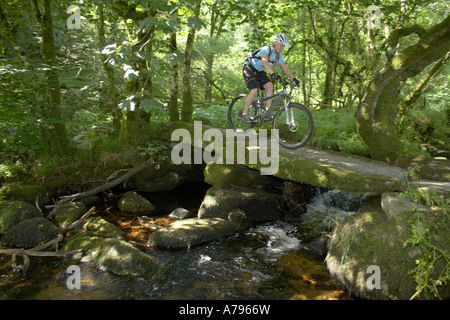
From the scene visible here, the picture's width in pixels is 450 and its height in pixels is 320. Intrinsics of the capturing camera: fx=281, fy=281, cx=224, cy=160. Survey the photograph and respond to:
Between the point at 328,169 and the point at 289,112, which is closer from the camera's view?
the point at 328,169

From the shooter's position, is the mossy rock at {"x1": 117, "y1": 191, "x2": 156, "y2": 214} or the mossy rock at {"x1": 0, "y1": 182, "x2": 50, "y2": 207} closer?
the mossy rock at {"x1": 0, "y1": 182, "x2": 50, "y2": 207}

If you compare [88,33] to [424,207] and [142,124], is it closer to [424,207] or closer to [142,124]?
[142,124]

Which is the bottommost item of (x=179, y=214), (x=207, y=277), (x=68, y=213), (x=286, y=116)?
(x=207, y=277)

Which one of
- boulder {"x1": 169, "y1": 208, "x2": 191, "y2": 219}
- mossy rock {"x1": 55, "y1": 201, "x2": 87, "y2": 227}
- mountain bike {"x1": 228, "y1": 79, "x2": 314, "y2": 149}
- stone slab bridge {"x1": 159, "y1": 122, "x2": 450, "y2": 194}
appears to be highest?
mountain bike {"x1": 228, "y1": 79, "x2": 314, "y2": 149}

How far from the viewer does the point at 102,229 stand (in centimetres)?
624

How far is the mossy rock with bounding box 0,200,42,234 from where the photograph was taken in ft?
20.6

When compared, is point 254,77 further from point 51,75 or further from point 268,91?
point 51,75

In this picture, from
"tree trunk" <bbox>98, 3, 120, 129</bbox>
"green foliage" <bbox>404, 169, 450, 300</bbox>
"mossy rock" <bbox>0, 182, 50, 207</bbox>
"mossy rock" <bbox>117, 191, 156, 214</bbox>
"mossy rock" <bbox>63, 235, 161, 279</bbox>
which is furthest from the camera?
"tree trunk" <bbox>98, 3, 120, 129</bbox>

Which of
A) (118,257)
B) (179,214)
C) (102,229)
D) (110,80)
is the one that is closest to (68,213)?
(102,229)

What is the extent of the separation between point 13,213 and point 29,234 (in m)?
1.06

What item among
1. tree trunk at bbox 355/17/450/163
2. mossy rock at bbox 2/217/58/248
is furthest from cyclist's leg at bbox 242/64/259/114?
mossy rock at bbox 2/217/58/248

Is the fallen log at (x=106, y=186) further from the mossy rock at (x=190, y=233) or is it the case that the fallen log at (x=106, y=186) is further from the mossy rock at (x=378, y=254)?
the mossy rock at (x=378, y=254)

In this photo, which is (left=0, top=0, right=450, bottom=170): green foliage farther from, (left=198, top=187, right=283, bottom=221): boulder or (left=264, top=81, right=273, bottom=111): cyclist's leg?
(left=198, top=187, right=283, bottom=221): boulder

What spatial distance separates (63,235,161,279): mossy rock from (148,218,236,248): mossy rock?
2.26 ft
